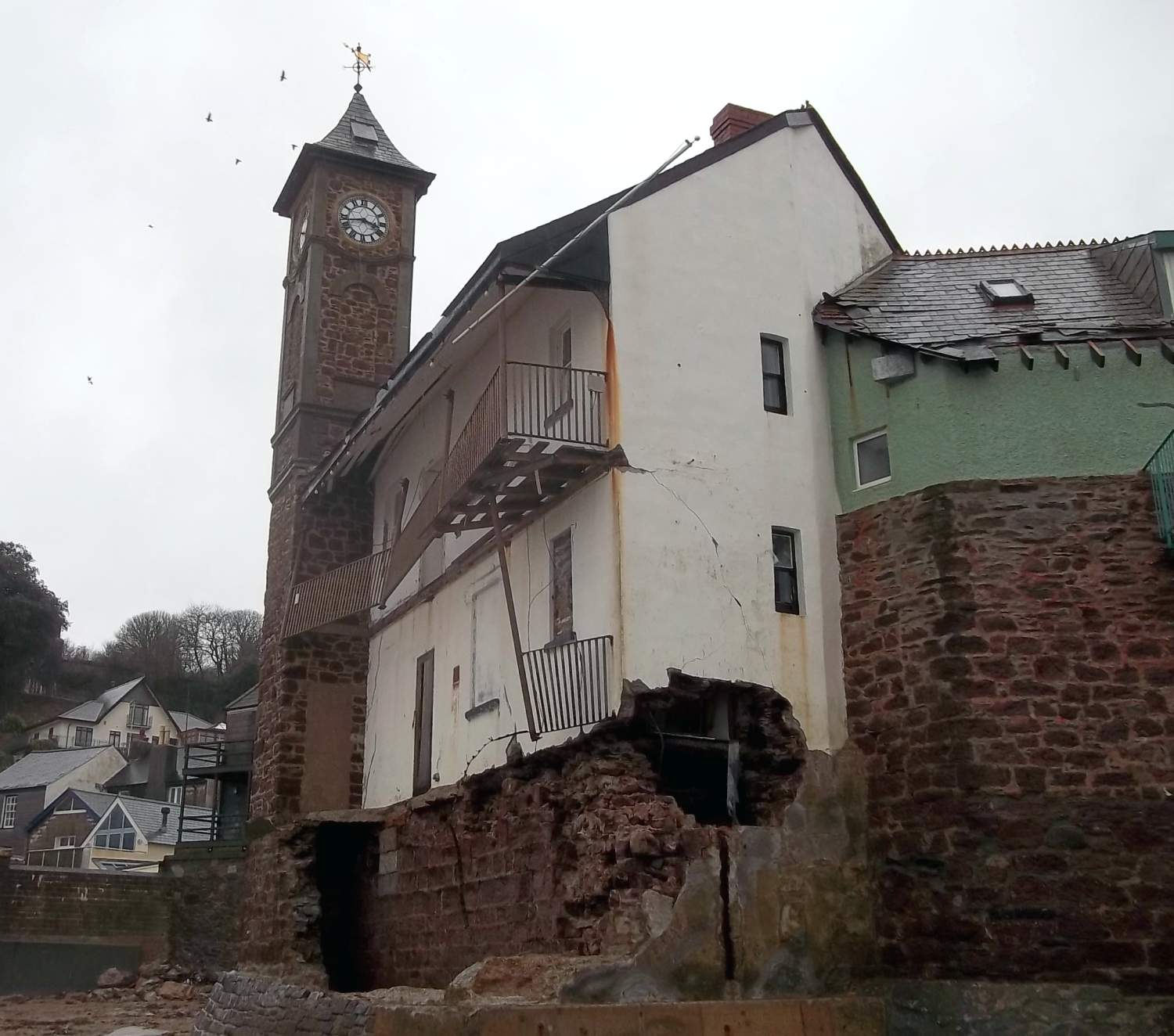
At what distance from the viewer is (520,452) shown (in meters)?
13.8

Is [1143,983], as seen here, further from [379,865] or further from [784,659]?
[379,865]

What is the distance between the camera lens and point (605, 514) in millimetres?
13398

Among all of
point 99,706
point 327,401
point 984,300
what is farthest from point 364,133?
point 99,706

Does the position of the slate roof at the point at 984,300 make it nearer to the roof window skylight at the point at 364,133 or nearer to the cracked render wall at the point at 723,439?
the cracked render wall at the point at 723,439

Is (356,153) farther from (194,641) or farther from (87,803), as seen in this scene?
Answer: (194,641)

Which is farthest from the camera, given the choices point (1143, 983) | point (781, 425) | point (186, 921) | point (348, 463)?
point (186, 921)

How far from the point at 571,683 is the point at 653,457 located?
8.31 feet

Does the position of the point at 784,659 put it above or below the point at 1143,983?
above

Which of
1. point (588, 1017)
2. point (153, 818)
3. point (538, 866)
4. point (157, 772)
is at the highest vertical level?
point (157, 772)

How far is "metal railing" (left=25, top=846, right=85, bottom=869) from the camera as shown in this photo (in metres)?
50.2

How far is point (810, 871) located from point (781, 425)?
4.93 metres

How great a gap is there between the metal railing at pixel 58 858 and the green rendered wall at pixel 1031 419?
147 feet

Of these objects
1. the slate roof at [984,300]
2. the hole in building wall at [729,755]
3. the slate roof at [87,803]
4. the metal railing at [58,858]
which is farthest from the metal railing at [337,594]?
the slate roof at [87,803]

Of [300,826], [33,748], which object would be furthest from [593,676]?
[33,748]
